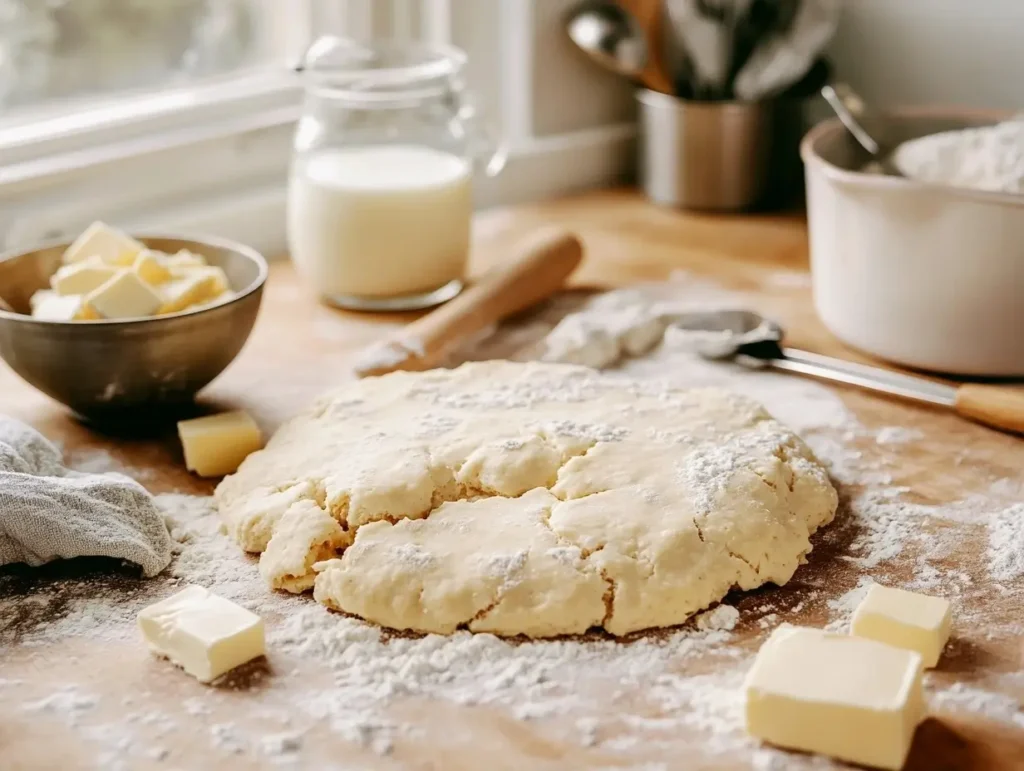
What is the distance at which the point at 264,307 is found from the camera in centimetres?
167

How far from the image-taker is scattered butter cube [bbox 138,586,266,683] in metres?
0.92

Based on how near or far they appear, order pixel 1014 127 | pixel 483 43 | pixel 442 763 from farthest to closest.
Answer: pixel 483 43, pixel 1014 127, pixel 442 763

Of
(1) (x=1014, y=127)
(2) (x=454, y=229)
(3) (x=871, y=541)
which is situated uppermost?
(1) (x=1014, y=127)

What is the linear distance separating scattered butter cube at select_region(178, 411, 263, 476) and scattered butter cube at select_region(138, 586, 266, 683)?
28cm

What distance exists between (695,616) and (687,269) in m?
0.89

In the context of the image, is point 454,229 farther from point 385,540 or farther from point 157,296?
point 385,540

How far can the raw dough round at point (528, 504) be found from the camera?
0.98 meters

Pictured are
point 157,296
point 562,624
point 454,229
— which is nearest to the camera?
point 562,624

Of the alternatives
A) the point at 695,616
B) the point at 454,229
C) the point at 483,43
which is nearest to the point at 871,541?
the point at 695,616

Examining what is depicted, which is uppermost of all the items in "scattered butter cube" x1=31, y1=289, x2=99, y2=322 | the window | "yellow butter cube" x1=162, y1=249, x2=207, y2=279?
the window

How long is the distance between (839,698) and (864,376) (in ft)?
2.15

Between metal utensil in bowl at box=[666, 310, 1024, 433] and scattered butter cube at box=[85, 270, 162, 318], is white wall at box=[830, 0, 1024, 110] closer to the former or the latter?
metal utensil in bowl at box=[666, 310, 1024, 433]

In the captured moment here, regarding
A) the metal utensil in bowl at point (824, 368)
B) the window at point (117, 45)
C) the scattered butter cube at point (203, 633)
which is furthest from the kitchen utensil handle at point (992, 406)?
the window at point (117, 45)

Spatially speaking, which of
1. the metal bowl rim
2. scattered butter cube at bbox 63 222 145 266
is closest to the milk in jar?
the metal bowl rim
